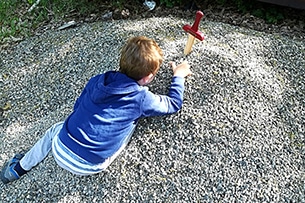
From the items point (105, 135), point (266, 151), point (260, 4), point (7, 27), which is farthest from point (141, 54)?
point (7, 27)

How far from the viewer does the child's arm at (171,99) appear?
2908 mm

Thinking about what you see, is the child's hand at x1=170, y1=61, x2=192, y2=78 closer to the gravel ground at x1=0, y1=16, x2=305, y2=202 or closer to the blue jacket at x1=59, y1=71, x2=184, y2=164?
the gravel ground at x1=0, y1=16, x2=305, y2=202

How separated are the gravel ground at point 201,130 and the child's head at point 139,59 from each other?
511 mm

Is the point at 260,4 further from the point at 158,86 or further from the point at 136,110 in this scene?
the point at 136,110

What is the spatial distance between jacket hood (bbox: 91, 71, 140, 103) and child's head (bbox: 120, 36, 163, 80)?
0.17 ft

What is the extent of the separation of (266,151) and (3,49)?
3.21 meters

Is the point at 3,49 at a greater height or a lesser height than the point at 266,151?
lesser

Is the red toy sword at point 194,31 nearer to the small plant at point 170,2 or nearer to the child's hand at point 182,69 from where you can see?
the child's hand at point 182,69

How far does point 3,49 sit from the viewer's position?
4.98 metres

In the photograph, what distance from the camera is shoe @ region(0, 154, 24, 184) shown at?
3303 mm

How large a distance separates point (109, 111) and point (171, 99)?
52cm

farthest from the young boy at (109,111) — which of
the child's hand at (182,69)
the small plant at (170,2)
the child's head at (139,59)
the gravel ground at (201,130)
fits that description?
the small plant at (170,2)

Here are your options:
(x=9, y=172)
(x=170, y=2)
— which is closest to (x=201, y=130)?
(x=9, y=172)

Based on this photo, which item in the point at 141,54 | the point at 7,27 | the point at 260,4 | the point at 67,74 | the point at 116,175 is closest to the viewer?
the point at 141,54
